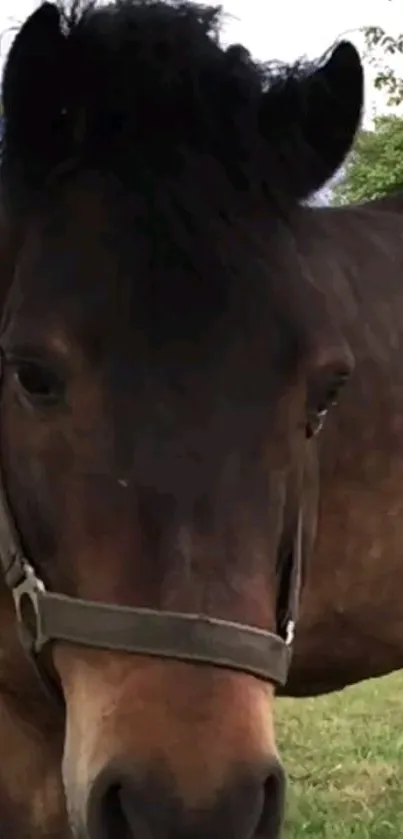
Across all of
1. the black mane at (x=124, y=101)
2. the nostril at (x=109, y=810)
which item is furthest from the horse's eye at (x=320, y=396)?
the nostril at (x=109, y=810)

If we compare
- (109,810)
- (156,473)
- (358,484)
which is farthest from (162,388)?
(358,484)

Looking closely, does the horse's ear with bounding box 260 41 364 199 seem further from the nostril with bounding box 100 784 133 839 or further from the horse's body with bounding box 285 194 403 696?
the nostril with bounding box 100 784 133 839

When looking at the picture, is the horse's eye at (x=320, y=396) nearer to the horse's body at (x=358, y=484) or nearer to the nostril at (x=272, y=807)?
the nostril at (x=272, y=807)

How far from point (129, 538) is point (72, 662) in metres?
0.29

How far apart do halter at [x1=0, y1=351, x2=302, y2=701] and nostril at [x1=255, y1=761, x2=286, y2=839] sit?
0.18 m

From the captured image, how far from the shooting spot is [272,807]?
2.07 m

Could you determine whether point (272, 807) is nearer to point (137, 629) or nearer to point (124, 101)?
point (137, 629)

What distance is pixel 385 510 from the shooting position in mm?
3508

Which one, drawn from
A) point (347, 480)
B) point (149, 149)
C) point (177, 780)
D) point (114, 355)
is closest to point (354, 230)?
point (347, 480)

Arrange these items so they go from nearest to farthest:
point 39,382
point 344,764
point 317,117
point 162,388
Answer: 1. point 162,388
2. point 39,382
3. point 317,117
4. point 344,764

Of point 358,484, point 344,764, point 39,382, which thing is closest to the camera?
point 39,382

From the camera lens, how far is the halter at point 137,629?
2.06 metres

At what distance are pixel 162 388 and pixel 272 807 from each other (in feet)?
2.14

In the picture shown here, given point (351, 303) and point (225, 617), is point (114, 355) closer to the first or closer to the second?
point (225, 617)
